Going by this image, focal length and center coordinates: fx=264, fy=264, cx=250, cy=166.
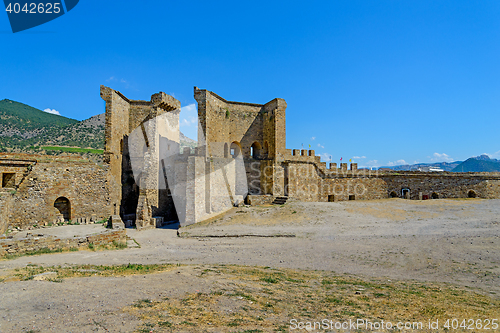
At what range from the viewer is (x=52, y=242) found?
10031 millimetres

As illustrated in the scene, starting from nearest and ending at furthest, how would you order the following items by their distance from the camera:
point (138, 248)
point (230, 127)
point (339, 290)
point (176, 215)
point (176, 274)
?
point (339, 290) < point (176, 274) < point (138, 248) < point (176, 215) < point (230, 127)

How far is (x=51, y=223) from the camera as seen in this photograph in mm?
15055

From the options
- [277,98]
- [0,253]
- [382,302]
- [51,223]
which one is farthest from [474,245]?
[51,223]

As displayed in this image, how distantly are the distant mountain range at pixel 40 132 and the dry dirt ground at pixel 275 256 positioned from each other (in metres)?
26.7

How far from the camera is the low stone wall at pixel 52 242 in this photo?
361 inches

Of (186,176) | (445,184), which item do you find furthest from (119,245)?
(445,184)

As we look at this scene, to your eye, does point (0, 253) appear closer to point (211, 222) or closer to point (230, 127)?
point (211, 222)

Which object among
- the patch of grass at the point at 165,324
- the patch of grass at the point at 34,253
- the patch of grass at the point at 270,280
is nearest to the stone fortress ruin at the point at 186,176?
the patch of grass at the point at 34,253

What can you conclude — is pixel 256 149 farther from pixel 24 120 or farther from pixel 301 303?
pixel 24 120

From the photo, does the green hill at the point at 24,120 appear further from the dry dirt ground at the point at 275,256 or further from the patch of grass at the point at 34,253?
the patch of grass at the point at 34,253

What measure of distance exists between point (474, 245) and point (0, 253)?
17.3 meters

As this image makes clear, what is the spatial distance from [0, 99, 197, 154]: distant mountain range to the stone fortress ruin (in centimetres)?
1659

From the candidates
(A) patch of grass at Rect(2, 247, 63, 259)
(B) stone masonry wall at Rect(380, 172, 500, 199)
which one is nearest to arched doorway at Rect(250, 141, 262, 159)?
(B) stone masonry wall at Rect(380, 172, 500, 199)

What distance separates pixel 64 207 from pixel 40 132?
3755cm
